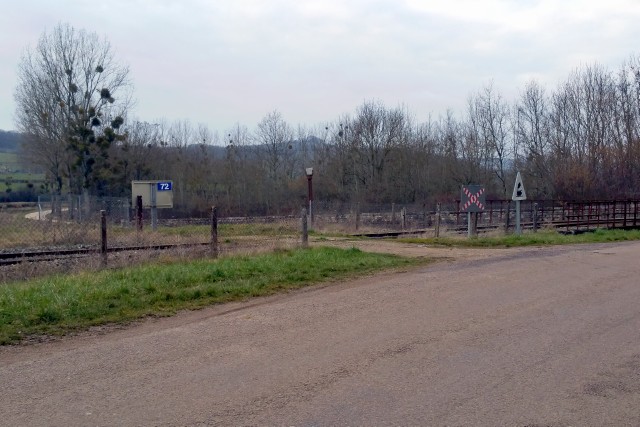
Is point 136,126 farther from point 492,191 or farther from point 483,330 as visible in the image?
point 483,330

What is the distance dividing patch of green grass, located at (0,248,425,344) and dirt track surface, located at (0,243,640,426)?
0.63m

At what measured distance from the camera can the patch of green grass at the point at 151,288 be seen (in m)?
9.24

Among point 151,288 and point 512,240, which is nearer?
point 151,288

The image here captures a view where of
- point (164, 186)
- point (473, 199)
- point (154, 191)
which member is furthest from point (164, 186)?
point (473, 199)

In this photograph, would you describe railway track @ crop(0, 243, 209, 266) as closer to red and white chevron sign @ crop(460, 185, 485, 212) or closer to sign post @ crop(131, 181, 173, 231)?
red and white chevron sign @ crop(460, 185, 485, 212)

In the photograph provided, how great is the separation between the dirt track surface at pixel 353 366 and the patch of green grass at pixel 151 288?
0.63m

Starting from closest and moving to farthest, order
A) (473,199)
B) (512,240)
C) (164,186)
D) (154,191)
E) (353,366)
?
(353,366)
(512,240)
(473,199)
(154,191)
(164,186)

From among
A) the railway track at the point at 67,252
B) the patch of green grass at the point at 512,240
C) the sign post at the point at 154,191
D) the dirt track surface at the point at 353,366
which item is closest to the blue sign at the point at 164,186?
the sign post at the point at 154,191

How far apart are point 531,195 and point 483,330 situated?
53.9m

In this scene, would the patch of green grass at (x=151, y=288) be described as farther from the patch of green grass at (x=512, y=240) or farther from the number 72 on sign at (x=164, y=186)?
the number 72 on sign at (x=164, y=186)

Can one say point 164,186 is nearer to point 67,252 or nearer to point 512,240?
point 67,252

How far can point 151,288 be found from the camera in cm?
1127

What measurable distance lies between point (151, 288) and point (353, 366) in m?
5.24

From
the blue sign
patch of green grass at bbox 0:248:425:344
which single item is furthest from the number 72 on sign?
patch of green grass at bbox 0:248:425:344
